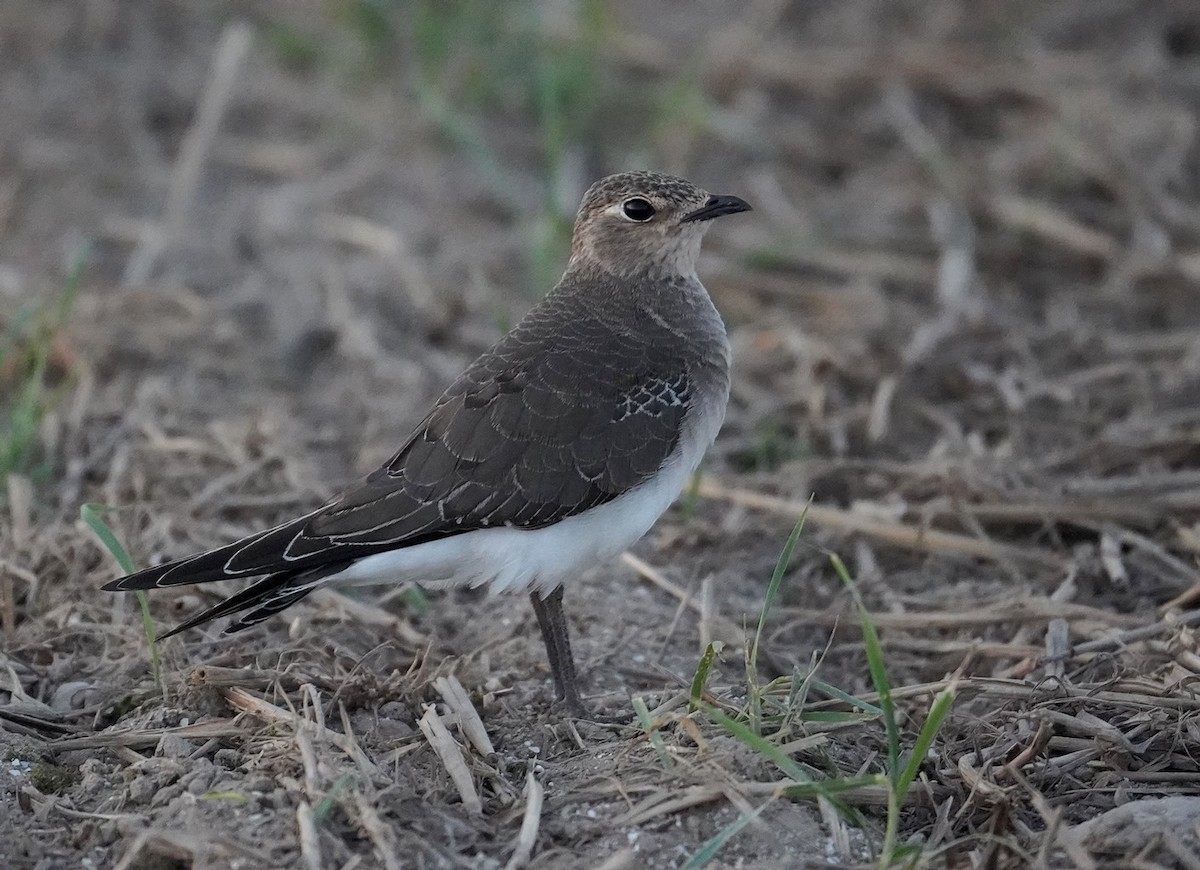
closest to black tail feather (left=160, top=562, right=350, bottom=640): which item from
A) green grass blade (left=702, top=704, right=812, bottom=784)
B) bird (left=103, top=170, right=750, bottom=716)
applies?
bird (left=103, top=170, right=750, bottom=716)

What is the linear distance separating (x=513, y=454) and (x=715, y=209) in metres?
1.18

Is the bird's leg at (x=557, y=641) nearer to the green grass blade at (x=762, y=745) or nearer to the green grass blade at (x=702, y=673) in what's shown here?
the green grass blade at (x=702, y=673)

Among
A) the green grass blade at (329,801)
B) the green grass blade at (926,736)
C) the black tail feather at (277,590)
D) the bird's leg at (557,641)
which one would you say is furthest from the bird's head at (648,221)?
the green grass blade at (329,801)

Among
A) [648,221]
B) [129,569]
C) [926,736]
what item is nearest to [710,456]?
[648,221]

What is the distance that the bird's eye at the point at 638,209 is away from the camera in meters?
5.11

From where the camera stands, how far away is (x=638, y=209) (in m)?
5.12

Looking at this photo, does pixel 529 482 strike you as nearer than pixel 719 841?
No

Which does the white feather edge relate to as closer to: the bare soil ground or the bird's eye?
the bare soil ground

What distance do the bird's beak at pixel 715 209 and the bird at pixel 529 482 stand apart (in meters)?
0.05

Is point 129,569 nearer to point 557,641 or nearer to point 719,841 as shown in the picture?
point 557,641

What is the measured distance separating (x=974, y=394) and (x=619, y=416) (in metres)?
2.60

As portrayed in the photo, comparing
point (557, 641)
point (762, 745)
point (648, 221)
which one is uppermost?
point (648, 221)

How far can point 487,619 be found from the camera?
5262 mm

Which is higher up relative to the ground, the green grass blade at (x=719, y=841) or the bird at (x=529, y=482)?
the bird at (x=529, y=482)
